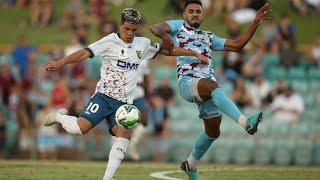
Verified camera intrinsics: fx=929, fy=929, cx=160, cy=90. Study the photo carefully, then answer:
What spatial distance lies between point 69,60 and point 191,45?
1980 millimetres

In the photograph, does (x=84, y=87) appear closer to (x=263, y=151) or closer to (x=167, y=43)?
(x=263, y=151)

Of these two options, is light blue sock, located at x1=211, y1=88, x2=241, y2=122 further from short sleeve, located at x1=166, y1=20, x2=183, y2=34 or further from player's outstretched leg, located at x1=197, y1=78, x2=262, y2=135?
short sleeve, located at x1=166, y1=20, x2=183, y2=34

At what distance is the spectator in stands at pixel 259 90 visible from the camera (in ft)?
75.6

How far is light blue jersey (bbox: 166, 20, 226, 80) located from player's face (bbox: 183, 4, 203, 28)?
0.07 metres

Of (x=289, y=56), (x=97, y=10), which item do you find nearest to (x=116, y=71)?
(x=289, y=56)

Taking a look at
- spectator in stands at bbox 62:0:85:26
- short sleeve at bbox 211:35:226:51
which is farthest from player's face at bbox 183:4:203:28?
spectator in stands at bbox 62:0:85:26

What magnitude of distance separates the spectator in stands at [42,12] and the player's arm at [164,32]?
16517 mm

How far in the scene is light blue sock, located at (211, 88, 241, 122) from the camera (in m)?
12.1

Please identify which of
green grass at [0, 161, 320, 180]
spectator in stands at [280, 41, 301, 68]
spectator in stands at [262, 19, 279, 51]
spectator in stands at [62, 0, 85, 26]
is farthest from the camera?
spectator in stands at [62, 0, 85, 26]

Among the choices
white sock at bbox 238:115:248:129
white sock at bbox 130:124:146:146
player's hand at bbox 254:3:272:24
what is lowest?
white sock at bbox 130:124:146:146

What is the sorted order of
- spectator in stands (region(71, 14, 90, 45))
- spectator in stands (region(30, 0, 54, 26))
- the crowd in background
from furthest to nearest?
spectator in stands (region(30, 0, 54, 26))
spectator in stands (region(71, 14, 90, 45))
the crowd in background

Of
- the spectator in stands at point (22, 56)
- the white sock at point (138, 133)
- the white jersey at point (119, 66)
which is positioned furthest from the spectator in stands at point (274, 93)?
the white jersey at point (119, 66)

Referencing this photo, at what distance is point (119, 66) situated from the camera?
41.0 feet

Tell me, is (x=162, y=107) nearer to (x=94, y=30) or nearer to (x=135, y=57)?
(x=94, y=30)
